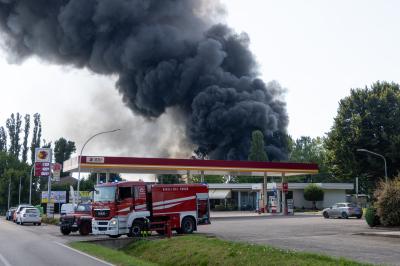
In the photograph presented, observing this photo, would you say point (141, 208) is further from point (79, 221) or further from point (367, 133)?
point (367, 133)

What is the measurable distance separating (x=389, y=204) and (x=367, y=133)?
2272 cm

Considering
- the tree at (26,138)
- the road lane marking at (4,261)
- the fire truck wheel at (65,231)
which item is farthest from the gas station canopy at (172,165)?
the tree at (26,138)

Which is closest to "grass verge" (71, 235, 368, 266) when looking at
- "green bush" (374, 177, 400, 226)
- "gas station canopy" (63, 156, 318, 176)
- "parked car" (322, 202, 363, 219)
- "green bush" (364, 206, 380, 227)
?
"green bush" (374, 177, 400, 226)

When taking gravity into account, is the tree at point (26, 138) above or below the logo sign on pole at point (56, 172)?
above

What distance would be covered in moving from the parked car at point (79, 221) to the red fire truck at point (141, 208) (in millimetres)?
3850

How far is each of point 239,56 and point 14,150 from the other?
55.0m

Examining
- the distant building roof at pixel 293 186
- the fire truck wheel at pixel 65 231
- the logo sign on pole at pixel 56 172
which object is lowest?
the fire truck wheel at pixel 65 231

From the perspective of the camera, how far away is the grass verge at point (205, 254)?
13102mm

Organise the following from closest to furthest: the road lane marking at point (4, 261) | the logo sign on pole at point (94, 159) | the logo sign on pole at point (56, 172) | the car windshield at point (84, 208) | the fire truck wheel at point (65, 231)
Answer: the road lane marking at point (4, 261) < the fire truck wheel at point (65, 231) < the car windshield at point (84, 208) < the logo sign on pole at point (94, 159) < the logo sign on pole at point (56, 172)

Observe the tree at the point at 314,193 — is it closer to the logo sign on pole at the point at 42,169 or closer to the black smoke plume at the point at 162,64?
the black smoke plume at the point at 162,64

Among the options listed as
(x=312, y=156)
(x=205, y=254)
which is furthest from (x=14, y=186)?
(x=205, y=254)

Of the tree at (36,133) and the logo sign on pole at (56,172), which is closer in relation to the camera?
the logo sign on pole at (56,172)

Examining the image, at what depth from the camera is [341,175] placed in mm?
53750

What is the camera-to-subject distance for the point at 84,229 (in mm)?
28703
